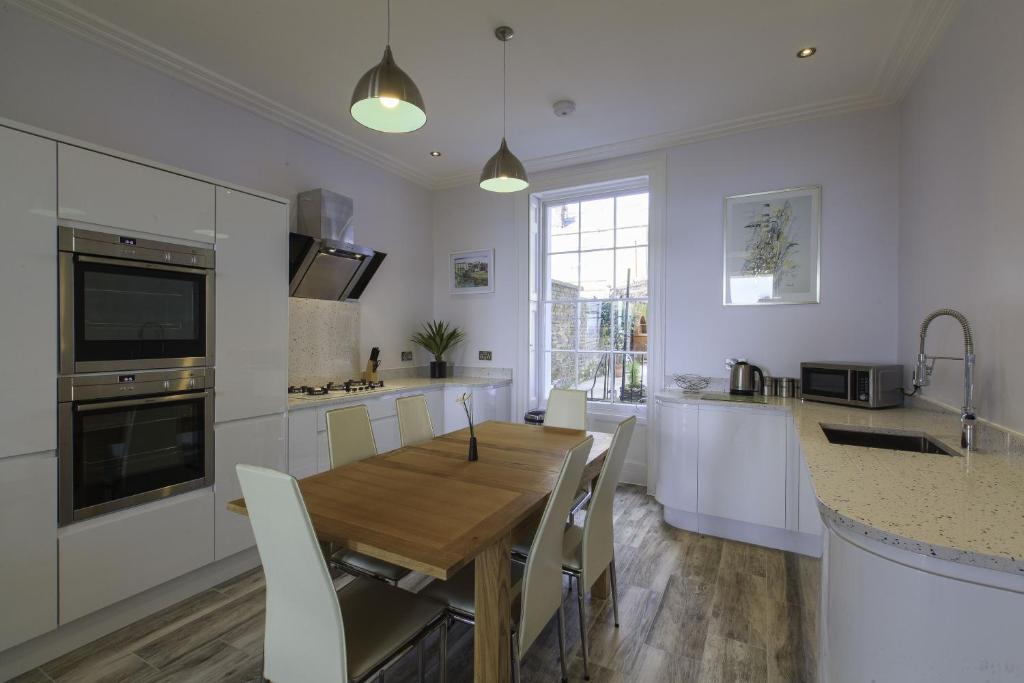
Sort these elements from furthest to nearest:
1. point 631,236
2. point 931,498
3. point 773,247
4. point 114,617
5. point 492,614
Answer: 1. point 631,236
2. point 773,247
3. point 114,617
4. point 492,614
5. point 931,498

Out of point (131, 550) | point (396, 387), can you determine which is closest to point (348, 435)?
point (131, 550)

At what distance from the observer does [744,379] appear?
123 inches

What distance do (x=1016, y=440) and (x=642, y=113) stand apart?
2.65 m

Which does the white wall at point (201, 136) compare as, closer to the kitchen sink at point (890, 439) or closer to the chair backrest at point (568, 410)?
the chair backrest at point (568, 410)

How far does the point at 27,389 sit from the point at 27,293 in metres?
0.37

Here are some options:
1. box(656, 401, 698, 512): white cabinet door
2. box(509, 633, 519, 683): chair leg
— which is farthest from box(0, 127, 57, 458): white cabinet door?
box(656, 401, 698, 512): white cabinet door

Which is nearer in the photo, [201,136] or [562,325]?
[201,136]

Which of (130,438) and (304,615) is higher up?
(130,438)

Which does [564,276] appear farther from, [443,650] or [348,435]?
[443,650]

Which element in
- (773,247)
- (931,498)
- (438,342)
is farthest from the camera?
(438,342)

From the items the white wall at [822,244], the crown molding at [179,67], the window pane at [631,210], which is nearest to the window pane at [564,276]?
the window pane at [631,210]

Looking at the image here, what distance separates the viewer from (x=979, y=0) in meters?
1.84

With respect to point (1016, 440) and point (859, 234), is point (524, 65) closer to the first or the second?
point (859, 234)

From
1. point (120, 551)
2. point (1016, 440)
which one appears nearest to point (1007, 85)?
point (1016, 440)
